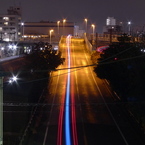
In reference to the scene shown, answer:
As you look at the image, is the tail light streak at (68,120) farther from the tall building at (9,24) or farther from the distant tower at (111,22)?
→ the distant tower at (111,22)

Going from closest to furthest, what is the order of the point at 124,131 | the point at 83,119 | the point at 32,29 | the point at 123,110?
the point at 124,131, the point at 83,119, the point at 123,110, the point at 32,29

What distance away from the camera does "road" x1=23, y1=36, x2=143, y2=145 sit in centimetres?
1416

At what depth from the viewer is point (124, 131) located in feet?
50.8

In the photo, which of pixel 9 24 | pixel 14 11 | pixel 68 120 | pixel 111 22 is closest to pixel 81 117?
pixel 68 120

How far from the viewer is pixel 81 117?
1748cm

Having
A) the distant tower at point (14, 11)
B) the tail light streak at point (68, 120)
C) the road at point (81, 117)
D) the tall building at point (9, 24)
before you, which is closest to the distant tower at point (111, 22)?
the distant tower at point (14, 11)

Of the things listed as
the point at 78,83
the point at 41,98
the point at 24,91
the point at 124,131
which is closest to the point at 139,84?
the point at 124,131

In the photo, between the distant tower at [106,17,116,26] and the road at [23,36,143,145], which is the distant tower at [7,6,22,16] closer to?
the distant tower at [106,17,116,26]

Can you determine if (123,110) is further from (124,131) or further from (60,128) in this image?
(60,128)

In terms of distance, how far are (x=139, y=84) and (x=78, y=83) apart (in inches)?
444

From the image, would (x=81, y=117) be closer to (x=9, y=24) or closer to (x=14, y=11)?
(x=9, y=24)

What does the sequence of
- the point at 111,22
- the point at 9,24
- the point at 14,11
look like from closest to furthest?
the point at 9,24
the point at 14,11
the point at 111,22

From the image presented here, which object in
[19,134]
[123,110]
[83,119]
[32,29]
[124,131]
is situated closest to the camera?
[19,134]

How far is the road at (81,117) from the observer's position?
1416 centimetres
